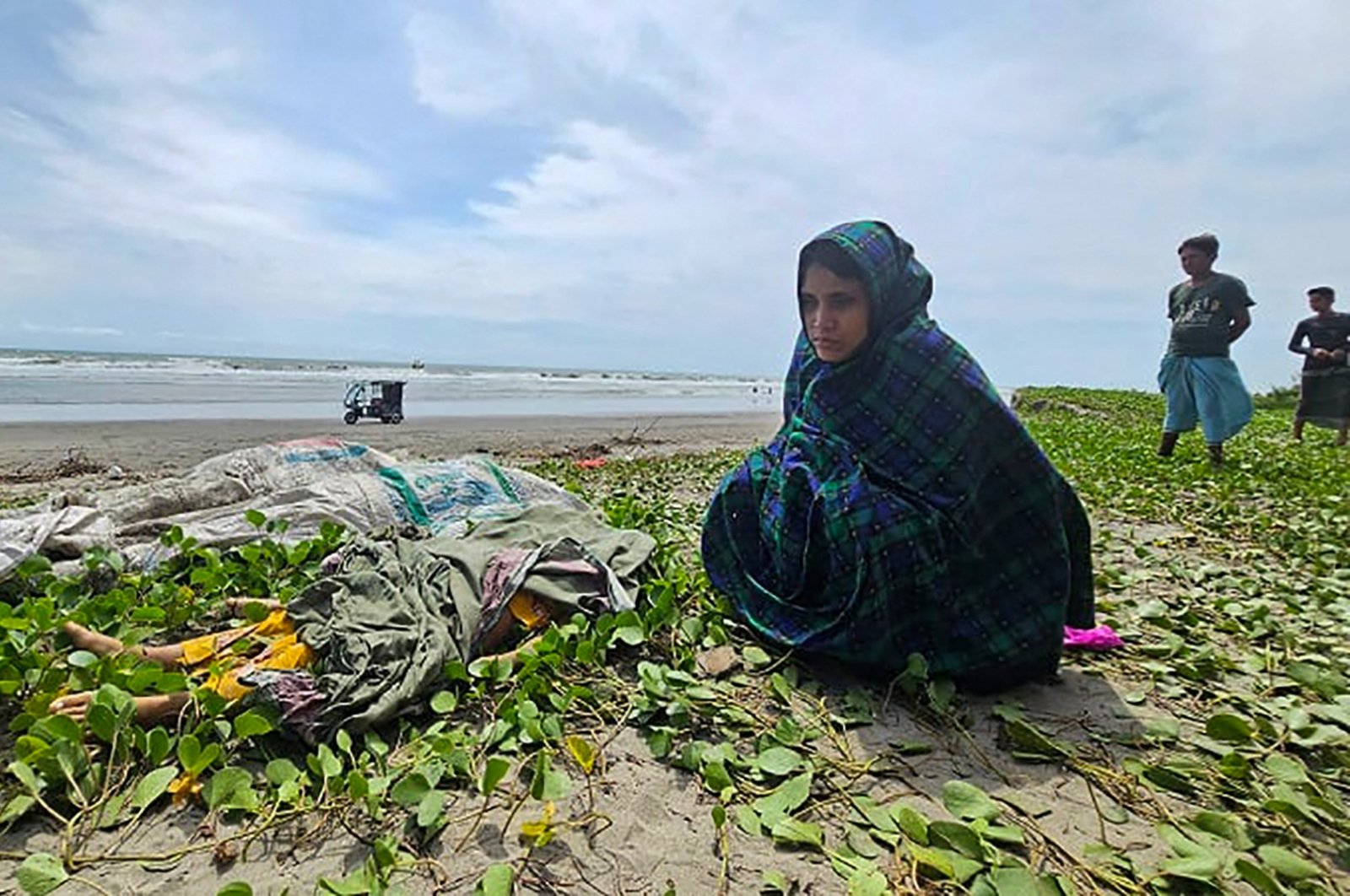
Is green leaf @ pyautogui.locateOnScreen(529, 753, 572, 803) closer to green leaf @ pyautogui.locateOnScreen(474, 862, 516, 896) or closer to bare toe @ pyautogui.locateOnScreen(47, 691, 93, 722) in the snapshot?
green leaf @ pyautogui.locateOnScreen(474, 862, 516, 896)

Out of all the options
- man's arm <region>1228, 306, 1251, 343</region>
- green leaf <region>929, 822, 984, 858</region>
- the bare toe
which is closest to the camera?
green leaf <region>929, 822, 984, 858</region>

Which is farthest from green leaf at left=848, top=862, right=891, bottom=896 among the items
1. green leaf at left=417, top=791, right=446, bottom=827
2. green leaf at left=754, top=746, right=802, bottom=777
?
green leaf at left=417, top=791, right=446, bottom=827

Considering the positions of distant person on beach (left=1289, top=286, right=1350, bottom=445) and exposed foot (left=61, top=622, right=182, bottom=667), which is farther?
distant person on beach (left=1289, top=286, right=1350, bottom=445)

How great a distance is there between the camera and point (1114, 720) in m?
2.04

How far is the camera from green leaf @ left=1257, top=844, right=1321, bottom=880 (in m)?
1.33

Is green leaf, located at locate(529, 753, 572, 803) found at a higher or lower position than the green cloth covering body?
lower

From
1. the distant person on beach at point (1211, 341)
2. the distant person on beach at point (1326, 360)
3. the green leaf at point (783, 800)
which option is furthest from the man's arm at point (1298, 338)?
the green leaf at point (783, 800)

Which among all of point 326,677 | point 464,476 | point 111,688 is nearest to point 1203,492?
point 464,476

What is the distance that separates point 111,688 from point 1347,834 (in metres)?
2.72

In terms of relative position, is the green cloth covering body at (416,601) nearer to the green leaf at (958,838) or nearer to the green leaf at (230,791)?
the green leaf at (230,791)

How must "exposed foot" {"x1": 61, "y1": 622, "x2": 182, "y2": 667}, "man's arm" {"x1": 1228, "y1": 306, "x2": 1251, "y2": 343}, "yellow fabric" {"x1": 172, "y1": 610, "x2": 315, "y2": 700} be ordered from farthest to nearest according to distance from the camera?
"man's arm" {"x1": 1228, "y1": 306, "x2": 1251, "y2": 343}
"exposed foot" {"x1": 61, "y1": 622, "x2": 182, "y2": 667}
"yellow fabric" {"x1": 172, "y1": 610, "x2": 315, "y2": 700}

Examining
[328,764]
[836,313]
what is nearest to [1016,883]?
Result: [328,764]

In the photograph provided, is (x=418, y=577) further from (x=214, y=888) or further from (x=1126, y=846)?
(x=1126, y=846)

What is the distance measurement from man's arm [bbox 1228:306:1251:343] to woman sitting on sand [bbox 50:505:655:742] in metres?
6.00
